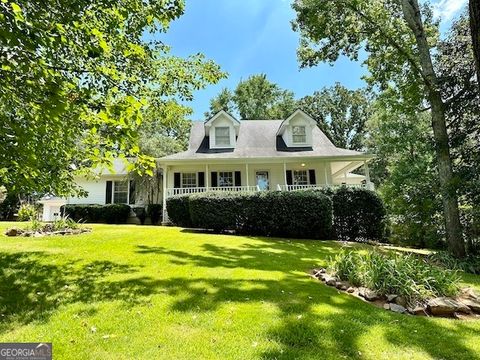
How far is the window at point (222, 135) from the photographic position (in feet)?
67.4

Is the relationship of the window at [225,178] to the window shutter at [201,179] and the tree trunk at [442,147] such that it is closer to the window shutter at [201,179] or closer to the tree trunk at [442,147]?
the window shutter at [201,179]

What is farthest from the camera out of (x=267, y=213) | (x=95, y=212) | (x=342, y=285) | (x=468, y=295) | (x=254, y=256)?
(x=95, y=212)

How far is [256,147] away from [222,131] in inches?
93.2

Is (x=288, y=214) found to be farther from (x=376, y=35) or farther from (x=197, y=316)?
(x=197, y=316)

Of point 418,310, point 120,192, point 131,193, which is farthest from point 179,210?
point 418,310

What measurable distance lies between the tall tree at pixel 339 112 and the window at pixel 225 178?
23686 millimetres

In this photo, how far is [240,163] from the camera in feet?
64.7

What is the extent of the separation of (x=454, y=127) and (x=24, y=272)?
42.7 feet

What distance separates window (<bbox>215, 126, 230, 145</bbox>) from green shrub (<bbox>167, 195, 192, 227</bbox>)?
5.51 meters

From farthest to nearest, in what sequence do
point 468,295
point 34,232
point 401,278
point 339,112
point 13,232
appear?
point 339,112 < point 34,232 < point 13,232 < point 468,295 < point 401,278

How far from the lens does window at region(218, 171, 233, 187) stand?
814 inches

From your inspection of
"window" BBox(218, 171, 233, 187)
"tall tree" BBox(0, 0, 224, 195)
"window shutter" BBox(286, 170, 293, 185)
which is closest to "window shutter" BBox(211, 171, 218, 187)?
"window" BBox(218, 171, 233, 187)

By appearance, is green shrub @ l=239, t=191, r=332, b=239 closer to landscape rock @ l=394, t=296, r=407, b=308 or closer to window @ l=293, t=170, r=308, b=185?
window @ l=293, t=170, r=308, b=185

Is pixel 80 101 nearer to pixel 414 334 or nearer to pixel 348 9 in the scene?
pixel 414 334
